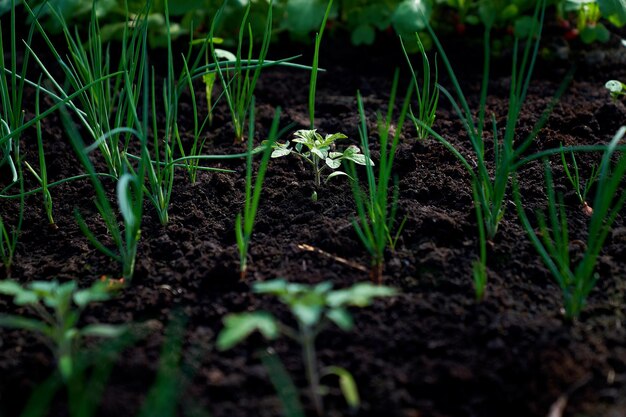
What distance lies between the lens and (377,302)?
174cm

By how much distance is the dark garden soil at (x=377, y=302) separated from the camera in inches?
59.4

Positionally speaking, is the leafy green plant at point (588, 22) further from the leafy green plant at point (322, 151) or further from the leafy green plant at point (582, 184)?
the leafy green plant at point (322, 151)

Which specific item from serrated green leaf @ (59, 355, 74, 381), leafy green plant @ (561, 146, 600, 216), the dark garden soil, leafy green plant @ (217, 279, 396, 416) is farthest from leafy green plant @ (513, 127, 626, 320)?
serrated green leaf @ (59, 355, 74, 381)

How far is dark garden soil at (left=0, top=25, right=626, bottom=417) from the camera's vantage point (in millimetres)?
1510

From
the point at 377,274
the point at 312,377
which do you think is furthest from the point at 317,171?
the point at 312,377

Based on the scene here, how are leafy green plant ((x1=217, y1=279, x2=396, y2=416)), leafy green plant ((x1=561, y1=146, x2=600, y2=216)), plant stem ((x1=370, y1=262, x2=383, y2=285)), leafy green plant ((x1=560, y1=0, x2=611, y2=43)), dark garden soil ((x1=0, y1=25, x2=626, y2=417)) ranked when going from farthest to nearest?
leafy green plant ((x1=560, y1=0, x2=611, y2=43)) < leafy green plant ((x1=561, y1=146, x2=600, y2=216)) < plant stem ((x1=370, y1=262, x2=383, y2=285)) < dark garden soil ((x1=0, y1=25, x2=626, y2=417)) < leafy green plant ((x1=217, y1=279, x2=396, y2=416))

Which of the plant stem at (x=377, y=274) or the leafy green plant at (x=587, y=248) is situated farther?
the plant stem at (x=377, y=274)

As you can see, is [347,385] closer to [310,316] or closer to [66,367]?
[310,316]

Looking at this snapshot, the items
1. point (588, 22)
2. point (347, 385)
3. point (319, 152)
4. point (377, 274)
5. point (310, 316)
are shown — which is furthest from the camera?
point (588, 22)

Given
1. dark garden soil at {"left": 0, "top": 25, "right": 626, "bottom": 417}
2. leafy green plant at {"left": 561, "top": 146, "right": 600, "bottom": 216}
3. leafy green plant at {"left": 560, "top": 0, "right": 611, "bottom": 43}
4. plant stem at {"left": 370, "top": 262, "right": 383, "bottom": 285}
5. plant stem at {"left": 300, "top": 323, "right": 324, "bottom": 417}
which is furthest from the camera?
leafy green plant at {"left": 560, "top": 0, "right": 611, "bottom": 43}

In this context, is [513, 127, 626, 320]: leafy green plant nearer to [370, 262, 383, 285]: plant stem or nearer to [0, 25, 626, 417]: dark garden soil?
[0, 25, 626, 417]: dark garden soil

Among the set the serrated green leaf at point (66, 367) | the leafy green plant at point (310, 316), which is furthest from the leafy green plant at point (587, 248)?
the serrated green leaf at point (66, 367)

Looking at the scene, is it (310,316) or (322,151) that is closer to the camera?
(310,316)

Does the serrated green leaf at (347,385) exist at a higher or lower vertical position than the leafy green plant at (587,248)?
lower
